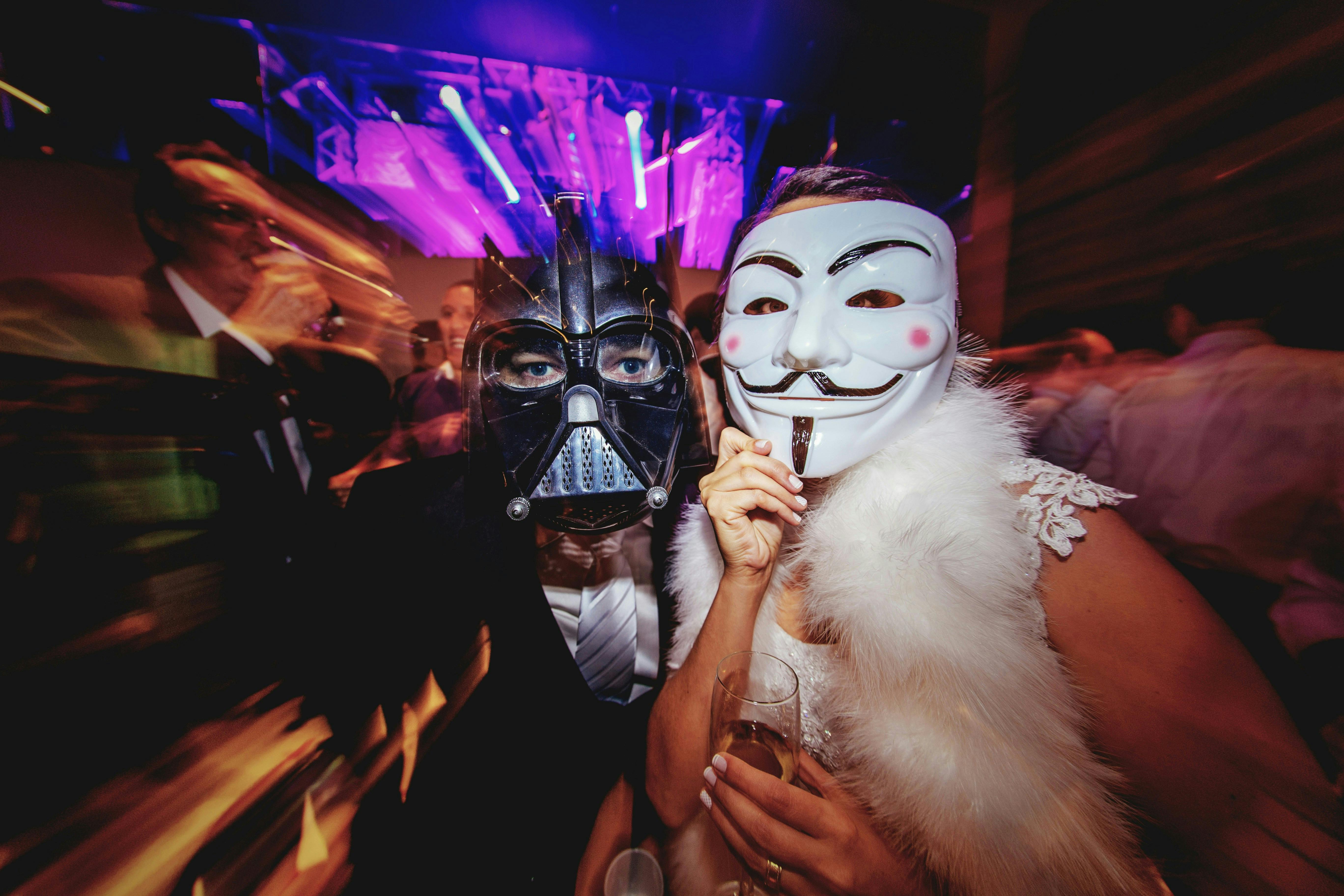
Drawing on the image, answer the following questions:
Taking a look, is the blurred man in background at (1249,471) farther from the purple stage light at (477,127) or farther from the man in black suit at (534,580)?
the purple stage light at (477,127)

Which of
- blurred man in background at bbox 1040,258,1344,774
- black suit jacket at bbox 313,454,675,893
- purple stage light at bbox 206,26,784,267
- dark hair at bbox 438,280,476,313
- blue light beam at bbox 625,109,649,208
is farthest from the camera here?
dark hair at bbox 438,280,476,313

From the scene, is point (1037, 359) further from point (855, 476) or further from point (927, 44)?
point (855, 476)

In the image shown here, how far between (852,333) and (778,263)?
0.23m

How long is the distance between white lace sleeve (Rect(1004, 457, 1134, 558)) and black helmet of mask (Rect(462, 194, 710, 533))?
79cm

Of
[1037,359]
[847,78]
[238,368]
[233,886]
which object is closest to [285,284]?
[238,368]

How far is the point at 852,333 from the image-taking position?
842 millimetres

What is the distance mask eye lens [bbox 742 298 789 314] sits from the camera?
969mm

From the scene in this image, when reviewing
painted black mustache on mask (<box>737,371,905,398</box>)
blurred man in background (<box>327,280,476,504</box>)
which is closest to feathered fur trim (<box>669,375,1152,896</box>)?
painted black mustache on mask (<box>737,371,905,398</box>)

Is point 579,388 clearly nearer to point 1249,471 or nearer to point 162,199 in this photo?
point 162,199

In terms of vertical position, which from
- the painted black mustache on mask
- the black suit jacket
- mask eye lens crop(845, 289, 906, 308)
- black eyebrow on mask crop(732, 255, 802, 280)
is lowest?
the black suit jacket

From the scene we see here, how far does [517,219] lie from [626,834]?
1.77 metres

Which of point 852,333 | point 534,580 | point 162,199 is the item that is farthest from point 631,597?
point 162,199

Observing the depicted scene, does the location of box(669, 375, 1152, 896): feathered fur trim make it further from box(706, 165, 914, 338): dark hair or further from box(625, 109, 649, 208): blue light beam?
box(625, 109, 649, 208): blue light beam

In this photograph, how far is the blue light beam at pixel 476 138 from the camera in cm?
131
